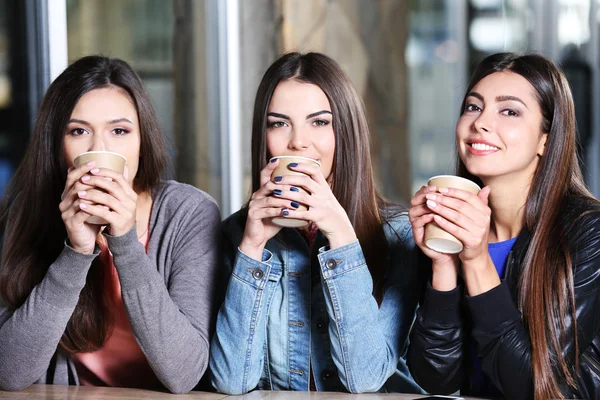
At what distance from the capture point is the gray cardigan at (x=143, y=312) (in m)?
1.56

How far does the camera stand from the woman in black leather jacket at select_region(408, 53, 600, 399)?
1.44 m

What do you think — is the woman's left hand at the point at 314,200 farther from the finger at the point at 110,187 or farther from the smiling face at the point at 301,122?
the finger at the point at 110,187

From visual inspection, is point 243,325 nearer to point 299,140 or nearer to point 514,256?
point 299,140

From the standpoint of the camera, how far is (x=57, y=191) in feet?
6.10

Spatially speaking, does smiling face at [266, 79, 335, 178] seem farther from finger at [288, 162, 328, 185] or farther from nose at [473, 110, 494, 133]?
nose at [473, 110, 494, 133]

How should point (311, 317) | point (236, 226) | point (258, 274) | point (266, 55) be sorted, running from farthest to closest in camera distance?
point (266, 55), point (236, 226), point (311, 317), point (258, 274)

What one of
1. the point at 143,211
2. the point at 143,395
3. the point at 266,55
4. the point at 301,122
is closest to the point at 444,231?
the point at 301,122

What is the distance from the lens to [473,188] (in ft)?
4.67

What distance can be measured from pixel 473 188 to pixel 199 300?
67 centimetres

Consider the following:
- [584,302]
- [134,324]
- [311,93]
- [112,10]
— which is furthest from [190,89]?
[584,302]

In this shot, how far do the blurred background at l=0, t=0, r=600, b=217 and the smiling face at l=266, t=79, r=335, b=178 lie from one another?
37 cm

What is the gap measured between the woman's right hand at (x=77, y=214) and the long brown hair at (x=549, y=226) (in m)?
0.85

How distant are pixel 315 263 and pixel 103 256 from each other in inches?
21.3

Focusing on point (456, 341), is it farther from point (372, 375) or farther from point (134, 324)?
point (134, 324)
